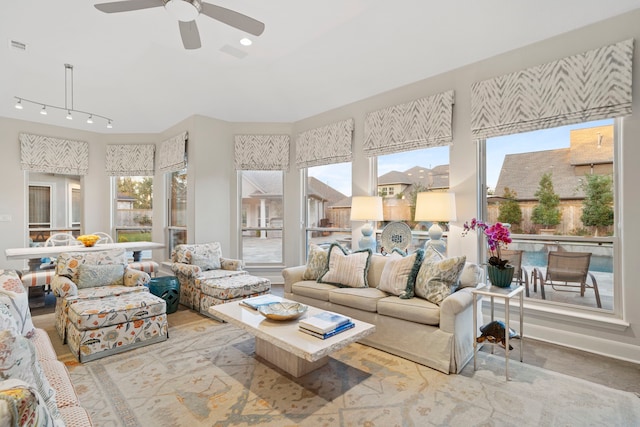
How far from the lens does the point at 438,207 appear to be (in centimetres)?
349

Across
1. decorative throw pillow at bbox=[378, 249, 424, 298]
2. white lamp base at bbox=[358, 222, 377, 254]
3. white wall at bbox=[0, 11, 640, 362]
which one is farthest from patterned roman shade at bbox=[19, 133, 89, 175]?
decorative throw pillow at bbox=[378, 249, 424, 298]

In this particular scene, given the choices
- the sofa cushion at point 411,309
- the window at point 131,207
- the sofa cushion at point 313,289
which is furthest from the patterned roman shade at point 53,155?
the sofa cushion at point 411,309

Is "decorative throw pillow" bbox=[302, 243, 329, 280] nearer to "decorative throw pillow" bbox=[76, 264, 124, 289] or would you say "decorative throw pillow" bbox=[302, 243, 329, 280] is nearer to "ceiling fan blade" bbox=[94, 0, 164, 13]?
"decorative throw pillow" bbox=[76, 264, 124, 289]

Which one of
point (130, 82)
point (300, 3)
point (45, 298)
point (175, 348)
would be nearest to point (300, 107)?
point (300, 3)

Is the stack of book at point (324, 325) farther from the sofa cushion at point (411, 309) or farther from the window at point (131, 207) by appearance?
the window at point (131, 207)

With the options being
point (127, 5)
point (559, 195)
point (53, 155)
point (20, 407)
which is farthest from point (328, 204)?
point (53, 155)

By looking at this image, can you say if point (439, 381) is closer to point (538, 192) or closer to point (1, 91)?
point (538, 192)

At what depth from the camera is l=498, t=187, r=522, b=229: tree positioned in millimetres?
3486

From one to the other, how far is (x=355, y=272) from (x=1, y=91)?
5.64m

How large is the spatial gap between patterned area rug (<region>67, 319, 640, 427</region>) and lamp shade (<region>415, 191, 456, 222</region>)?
1.38 meters

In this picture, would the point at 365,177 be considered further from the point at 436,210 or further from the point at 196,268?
the point at 196,268

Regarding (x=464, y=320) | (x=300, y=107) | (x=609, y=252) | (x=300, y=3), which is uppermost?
(x=300, y=3)

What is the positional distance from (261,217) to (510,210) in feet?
12.7

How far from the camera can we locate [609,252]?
2945mm
